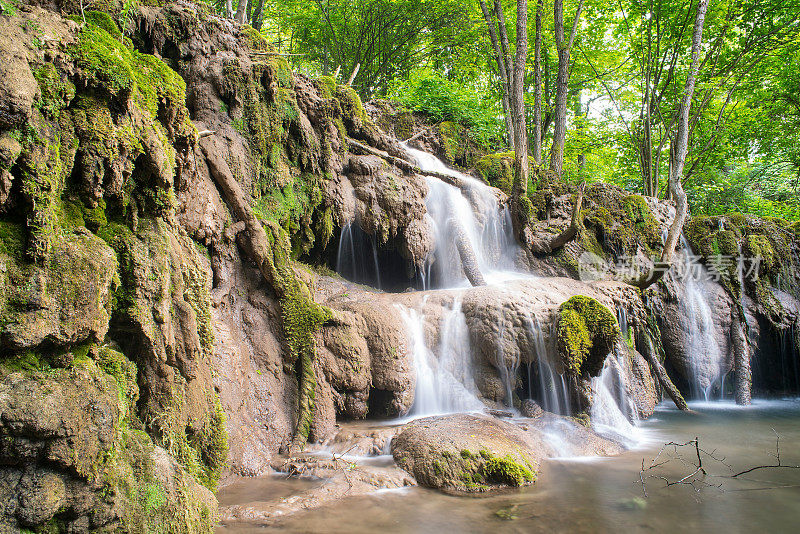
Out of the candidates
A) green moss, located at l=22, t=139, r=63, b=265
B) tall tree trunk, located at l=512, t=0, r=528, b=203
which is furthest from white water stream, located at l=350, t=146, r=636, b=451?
green moss, located at l=22, t=139, r=63, b=265

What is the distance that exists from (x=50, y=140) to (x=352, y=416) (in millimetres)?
4990

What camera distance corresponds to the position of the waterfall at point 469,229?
10492 millimetres

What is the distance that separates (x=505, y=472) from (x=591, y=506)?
85 cm

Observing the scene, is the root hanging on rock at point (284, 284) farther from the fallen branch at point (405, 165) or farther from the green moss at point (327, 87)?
the fallen branch at point (405, 165)

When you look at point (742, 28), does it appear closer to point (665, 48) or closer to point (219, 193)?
point (665, 48)

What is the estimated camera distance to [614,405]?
7949mm

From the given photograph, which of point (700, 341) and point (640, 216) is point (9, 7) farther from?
point (640, 216)

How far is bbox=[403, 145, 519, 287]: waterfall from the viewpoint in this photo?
10492 mm

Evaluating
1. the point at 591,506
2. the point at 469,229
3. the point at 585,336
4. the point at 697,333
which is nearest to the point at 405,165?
the point at 469,229

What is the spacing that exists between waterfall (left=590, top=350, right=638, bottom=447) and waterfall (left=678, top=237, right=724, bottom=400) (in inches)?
119

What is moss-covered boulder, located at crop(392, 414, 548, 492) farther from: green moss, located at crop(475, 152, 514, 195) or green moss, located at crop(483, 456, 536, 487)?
green moss, located at crop(475, 152, 514, 195)

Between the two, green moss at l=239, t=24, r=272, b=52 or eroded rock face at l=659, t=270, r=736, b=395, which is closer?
green moss at l=239, t=24, r=272, b=52

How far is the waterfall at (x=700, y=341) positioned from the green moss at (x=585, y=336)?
501cm

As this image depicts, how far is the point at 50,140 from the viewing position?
280 cm
